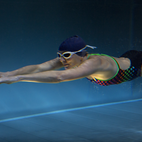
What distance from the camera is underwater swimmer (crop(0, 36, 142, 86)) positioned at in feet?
7.11

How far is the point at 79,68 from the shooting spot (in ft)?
7.61

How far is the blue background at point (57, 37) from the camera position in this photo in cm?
450

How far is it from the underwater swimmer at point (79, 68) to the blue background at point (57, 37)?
5.58 ft

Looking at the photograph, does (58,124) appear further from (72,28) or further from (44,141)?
(72,28)

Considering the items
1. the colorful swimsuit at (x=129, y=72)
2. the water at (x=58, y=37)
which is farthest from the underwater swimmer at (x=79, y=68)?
the water at (x=58, y=37)

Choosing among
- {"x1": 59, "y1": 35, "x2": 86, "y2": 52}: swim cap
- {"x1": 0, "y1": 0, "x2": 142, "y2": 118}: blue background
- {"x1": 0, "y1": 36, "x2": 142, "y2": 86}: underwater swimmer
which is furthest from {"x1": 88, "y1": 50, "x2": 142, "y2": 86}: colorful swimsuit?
{"x1": 0, "y1": 0, "x2": 142, "y2": 118}: blue background

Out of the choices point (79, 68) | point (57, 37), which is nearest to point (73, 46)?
point (79, 68)

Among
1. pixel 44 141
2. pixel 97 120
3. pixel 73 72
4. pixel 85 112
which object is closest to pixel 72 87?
pixel 85 112

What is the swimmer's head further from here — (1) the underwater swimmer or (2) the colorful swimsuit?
(2) the colorful swimsuit

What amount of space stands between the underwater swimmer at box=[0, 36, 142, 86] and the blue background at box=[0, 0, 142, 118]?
1.70m

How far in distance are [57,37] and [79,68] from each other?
2762 mm

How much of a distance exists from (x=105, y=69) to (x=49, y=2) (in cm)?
259

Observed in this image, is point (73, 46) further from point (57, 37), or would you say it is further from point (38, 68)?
point (57, 37)

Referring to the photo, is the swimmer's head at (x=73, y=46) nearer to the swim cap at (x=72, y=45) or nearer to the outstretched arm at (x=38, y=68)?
the swim cap at (x=72, y=45)
